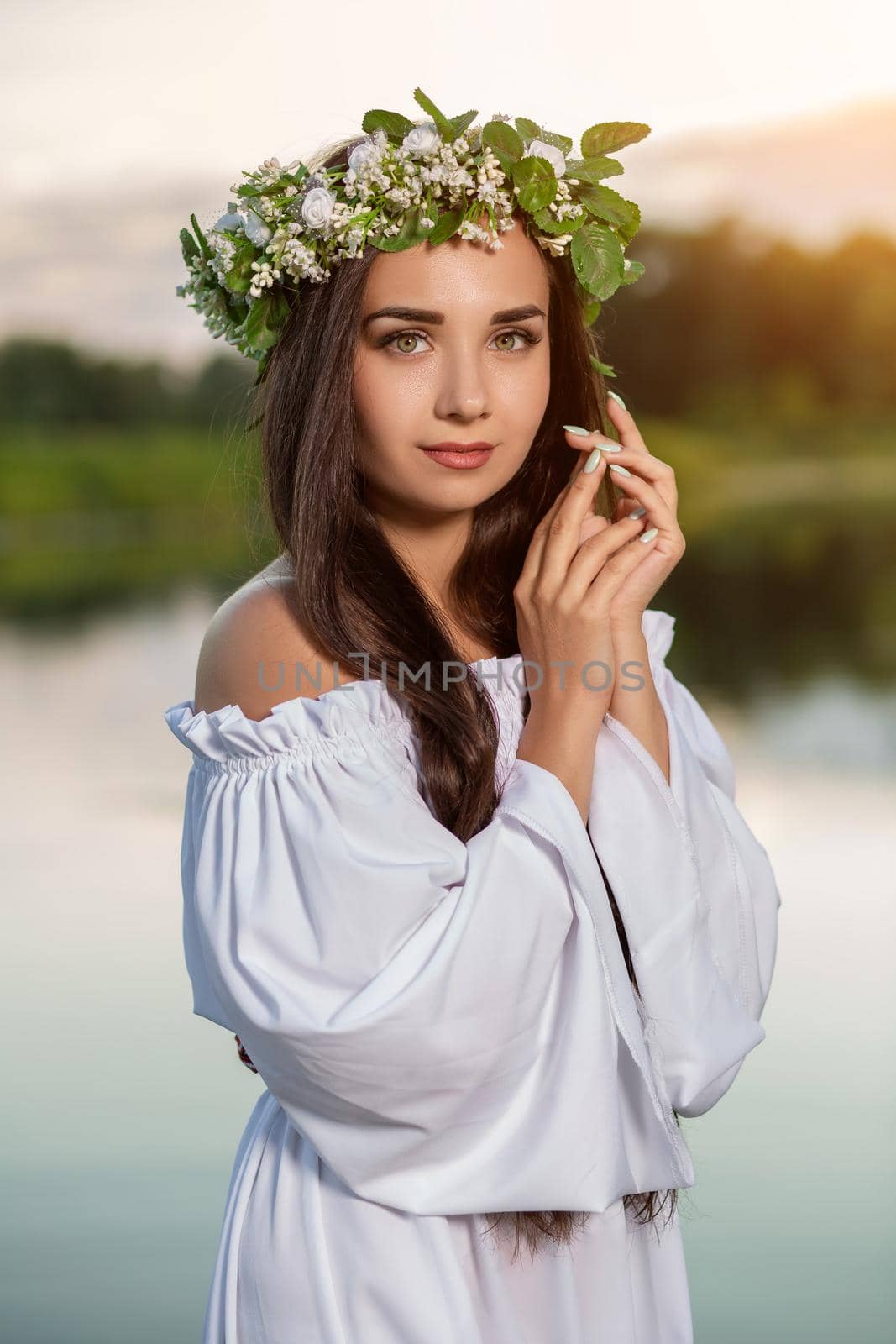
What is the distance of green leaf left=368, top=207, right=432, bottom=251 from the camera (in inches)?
62.0

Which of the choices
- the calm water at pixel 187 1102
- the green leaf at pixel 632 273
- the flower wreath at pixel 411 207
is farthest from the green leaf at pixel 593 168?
the calm water at pixel 187 1102

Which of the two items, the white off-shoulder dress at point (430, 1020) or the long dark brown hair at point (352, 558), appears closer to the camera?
the white off-shoulder dress at point (430, 1020)

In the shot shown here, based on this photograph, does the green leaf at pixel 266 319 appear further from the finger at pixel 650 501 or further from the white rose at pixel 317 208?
the finger at pixel 650 501

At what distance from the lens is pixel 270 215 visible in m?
1.67

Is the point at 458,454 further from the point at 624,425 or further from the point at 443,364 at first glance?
the point at 624,425

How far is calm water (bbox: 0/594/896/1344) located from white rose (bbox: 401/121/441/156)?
1.79m

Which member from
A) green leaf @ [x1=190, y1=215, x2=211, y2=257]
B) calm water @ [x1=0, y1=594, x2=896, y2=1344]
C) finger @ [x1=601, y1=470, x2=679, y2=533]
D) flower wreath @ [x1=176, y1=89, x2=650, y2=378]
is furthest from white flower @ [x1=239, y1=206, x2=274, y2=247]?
calm water @ [x1=0, y1=594, x2=896, y2=1344]

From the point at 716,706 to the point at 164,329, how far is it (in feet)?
13.4

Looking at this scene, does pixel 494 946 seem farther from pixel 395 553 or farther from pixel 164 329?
pixel 164 329

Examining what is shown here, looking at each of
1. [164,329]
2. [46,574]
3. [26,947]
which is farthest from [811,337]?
[26,947]

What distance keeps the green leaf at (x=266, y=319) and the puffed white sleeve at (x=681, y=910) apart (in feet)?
1.84

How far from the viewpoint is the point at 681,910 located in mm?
1596

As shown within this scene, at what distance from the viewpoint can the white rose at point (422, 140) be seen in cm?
160

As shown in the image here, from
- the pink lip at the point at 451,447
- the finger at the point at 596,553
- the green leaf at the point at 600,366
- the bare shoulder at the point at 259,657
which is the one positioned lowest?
the bare shoulder at the point at 259,657
